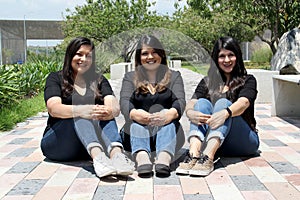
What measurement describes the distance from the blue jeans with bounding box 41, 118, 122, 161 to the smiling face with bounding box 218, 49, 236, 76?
0.97 meters

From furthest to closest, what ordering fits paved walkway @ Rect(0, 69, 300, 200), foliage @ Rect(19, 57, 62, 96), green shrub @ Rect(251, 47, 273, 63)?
green shrub @ Rect(251, 47, 273, 63) < foliage @ Rect(19, 57, 62, 96) < paved walkway @ Rect(0, 69, 300, 200)

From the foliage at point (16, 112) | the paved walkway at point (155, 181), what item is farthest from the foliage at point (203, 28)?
the paved walkway at point (155, 181)

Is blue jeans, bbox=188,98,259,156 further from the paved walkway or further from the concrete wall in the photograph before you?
the concrete wall

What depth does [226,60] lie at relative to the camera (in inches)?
124

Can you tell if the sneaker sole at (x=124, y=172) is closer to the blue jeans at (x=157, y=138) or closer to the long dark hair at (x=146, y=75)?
the blue jeans at (x=157, y=138)

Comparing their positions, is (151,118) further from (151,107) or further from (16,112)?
(16,112)

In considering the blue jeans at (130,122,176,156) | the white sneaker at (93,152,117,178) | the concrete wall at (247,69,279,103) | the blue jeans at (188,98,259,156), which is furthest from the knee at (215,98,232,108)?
the concrete wall at (247,69,279,103)

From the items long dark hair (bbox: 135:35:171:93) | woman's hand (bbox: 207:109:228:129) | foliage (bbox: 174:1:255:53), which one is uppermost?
foliage (bbox: 174:1:255:53)

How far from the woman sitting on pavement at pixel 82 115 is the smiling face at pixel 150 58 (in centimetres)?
38

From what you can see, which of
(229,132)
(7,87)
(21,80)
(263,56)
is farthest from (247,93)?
(263,56)

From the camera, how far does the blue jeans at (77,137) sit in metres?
2.98

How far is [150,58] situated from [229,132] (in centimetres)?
85

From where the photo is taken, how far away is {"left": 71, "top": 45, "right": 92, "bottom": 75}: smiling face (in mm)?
3125

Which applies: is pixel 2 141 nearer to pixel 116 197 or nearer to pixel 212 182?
pixel 116 197
